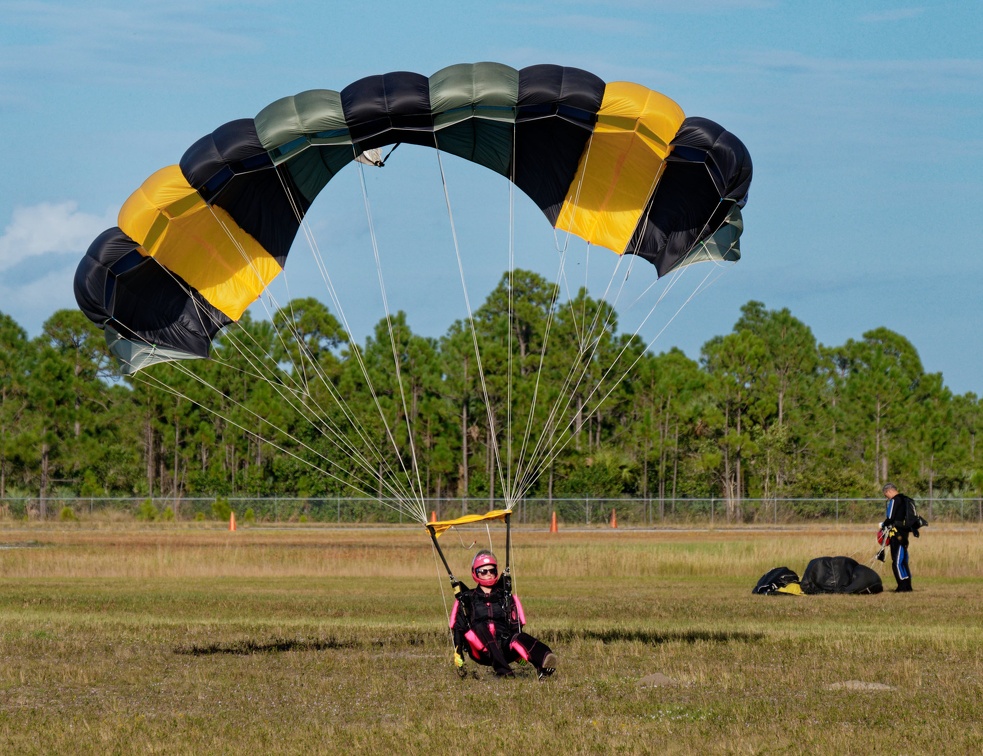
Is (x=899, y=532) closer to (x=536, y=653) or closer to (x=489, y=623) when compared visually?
(x=489, y=623)

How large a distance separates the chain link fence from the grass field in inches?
1047

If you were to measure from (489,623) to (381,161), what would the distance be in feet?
17.1

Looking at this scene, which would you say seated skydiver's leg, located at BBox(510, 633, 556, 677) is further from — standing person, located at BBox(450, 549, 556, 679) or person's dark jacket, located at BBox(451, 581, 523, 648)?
person's dark jacket, located at BBox(451, 581, 523, 648)

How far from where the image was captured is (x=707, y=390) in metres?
65.4

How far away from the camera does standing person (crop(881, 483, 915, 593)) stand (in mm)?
20391

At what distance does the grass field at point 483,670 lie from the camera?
8906mm

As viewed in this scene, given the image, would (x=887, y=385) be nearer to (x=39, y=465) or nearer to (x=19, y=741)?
(x=39, y=465)

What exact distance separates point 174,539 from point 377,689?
29.0m

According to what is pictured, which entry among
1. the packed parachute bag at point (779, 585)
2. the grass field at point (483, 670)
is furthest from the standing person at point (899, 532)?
the packed parachute bag at point (779, 585)

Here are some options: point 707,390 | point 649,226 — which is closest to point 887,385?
point 707,390

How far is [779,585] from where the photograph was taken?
20625 mm

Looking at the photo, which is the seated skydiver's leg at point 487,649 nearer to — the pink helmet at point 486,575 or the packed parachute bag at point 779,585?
the pink helmet at point 486,575

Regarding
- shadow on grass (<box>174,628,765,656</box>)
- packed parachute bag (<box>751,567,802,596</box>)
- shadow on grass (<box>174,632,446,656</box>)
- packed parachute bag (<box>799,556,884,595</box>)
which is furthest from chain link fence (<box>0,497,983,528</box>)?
shadow on grass (<box>174,632,446,656</box>)

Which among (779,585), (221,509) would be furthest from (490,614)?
(221,509)
